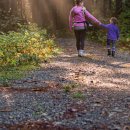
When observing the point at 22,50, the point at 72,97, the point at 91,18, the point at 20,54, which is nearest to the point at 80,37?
the point at 91,18

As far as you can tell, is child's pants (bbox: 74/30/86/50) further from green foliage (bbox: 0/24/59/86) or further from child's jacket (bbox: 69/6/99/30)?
green foliage (bbox: 0/24/59/86)

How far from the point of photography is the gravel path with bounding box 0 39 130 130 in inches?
281

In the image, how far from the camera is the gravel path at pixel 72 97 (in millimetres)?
7145

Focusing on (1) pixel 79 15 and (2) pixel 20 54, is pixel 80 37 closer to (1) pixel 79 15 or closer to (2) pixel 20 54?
(1) pixel 79 15

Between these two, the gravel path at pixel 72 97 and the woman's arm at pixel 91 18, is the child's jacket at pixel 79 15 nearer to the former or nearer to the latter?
the woman's arm at pixel 91 18

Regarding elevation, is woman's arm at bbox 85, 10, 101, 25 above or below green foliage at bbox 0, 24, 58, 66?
above

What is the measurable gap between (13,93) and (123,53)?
30.6ft

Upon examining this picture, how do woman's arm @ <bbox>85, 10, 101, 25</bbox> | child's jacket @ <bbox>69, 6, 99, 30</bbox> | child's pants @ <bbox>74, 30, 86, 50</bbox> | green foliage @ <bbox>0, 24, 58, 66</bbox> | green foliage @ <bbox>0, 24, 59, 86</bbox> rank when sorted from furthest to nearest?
child's pants @ <bbox>74, 30, 86, 50</bbox>
child's jacket @ <bbox>69, 6, 99, 30</bbox>
woman's arm @ <bbox>85, 10, 101, 25</bbox>
green foliage @ <bbox>0, 24, 58, 66</bbox>
green foliage @ <bbox>0, 24, 59, 86</bbox>

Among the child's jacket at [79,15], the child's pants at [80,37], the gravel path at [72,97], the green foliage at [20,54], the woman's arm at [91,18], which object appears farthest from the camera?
the child's pants at [80,37]

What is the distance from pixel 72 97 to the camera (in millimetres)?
8859

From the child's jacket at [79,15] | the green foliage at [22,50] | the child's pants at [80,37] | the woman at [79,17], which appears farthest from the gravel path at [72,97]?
the child's jacket at [79,15]

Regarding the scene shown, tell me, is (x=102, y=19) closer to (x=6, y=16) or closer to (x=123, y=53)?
(x=6, y=16)

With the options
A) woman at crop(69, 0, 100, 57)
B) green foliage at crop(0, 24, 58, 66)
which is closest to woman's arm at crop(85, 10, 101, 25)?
woman at crop(69, 0, 100, 57)

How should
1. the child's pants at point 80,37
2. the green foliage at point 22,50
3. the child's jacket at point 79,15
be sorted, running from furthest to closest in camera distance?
the child's pants at point 80,37 → the child's jacket at point 79,15 → the green foliage at point 22,50
